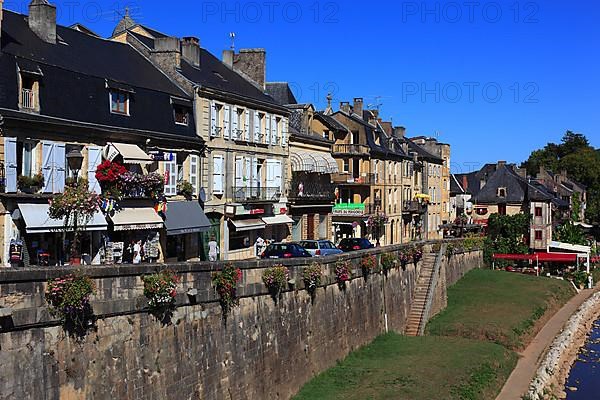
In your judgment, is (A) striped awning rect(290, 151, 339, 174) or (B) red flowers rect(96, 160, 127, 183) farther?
(A) striped awning rect(290, 151, 339, 174)

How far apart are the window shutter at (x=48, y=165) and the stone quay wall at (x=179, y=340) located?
8357mm

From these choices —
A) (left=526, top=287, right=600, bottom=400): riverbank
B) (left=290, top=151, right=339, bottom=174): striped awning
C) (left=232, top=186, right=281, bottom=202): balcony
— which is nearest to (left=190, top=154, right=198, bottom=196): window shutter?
(left=232, top=186, right=281, bottom=202): balcony

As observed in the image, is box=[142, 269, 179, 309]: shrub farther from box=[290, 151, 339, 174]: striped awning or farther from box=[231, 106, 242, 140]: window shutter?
box=[290, 151, 339, 174]: striped awning

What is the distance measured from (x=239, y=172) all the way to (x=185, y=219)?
620 cm

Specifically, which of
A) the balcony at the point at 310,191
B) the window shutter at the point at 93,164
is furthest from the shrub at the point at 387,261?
the window shutter at the point at 93,164

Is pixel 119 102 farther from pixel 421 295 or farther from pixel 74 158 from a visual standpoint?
pixel 421 295

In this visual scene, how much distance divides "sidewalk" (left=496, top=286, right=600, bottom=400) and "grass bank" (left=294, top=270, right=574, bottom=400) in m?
0.41

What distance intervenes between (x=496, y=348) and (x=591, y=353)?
12900 mm

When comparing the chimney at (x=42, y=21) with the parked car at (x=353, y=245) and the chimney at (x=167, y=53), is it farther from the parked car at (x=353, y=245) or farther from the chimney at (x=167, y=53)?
the parked car at (x=353, y=245)

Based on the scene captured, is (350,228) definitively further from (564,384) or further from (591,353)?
(564,384)

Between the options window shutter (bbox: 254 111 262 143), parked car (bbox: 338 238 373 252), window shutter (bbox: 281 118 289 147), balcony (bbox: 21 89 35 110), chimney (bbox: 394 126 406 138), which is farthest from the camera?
chimney (bbox: 394 126 406 138)

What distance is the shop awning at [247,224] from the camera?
128 feet

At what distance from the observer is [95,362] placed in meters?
15.5

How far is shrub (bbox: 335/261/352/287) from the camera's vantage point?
1175 inches
